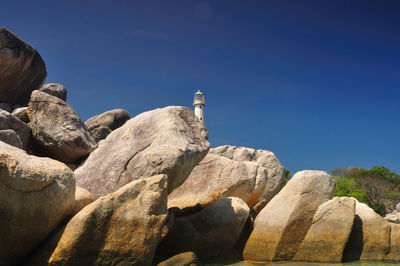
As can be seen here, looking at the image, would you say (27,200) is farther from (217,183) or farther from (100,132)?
(100,132)

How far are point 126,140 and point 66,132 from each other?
2090 millimetres

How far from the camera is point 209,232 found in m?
10.1

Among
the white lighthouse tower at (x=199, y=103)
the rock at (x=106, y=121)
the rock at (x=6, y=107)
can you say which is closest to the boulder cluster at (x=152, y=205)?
the rock at (x=106, y=121)

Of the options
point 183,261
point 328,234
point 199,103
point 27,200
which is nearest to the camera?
point 27,200

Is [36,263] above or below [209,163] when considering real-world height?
below

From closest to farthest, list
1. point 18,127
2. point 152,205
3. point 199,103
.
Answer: point 152,205 → point 18,127 → point 199,103

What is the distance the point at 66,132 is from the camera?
11.4 metres

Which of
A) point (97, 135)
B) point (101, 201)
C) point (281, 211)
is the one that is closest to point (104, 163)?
point (101, 201)

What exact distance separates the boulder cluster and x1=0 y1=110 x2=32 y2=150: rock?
4 cm

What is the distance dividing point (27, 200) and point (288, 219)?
660 cm

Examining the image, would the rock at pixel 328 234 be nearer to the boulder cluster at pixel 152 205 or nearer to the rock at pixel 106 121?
the boulder cluster at pixel 152 205

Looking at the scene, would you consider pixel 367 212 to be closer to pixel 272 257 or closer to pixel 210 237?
pixel 272 257

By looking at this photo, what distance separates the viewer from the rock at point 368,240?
1080 centimetres

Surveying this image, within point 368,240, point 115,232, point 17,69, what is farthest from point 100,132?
point 368,240
